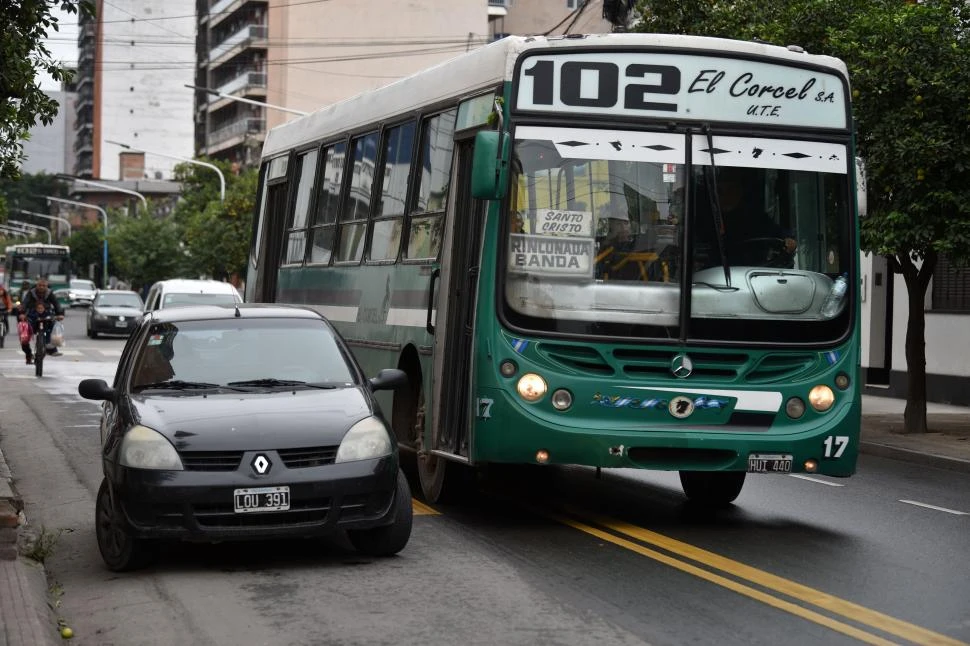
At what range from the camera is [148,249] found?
8300 cm

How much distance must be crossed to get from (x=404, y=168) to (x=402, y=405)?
188 centimetres

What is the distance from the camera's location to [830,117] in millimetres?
11141

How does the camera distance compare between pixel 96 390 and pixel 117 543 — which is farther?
pixel 96 390

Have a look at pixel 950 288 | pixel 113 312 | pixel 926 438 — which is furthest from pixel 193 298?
pixel 926 438

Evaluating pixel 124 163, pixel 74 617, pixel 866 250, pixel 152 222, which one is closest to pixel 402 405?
pixel 74 617

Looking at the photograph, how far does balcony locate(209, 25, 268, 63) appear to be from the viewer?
87500 millimetres

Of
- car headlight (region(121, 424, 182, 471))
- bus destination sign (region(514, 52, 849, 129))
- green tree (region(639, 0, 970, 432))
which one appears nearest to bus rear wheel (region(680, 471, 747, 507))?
bus destination sign (region(514, 52, 849, 129))

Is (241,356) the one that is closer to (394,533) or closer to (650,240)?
(394,533)

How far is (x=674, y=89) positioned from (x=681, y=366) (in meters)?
1.85

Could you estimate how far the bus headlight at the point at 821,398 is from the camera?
1082 cm

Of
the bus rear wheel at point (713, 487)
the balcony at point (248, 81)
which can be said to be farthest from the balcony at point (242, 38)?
the bus rear wheel at point (713, 487)

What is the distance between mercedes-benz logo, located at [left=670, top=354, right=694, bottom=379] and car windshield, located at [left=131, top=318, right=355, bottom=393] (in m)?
2.08

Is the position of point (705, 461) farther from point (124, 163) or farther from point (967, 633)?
point (124, 163)

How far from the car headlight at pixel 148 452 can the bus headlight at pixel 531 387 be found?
2.53m
